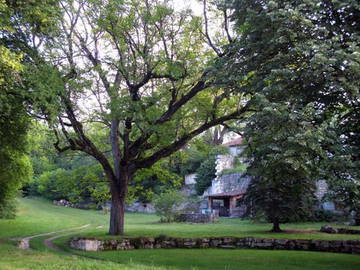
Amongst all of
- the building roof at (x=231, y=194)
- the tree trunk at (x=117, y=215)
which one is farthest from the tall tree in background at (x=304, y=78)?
the building roof at (x=231, y=194)

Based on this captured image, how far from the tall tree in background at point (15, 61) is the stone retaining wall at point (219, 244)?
5708mm

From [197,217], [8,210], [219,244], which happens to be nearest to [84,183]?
[219,244]

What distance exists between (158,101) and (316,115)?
31.5 ft

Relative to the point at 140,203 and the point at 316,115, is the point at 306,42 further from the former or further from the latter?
the point at 140,203

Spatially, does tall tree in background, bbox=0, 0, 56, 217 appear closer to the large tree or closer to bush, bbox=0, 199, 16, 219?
the large tree

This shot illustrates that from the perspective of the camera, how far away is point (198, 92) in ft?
61.4

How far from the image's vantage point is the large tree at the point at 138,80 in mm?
16594

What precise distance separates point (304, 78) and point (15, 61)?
24.8 ft

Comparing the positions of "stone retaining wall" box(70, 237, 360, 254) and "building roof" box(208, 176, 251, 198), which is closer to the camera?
"stone retaining wall" box(70, 237, 360, 254)

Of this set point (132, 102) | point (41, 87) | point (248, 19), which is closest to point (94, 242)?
point (132, 102)

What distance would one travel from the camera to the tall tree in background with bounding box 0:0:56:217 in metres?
11.3

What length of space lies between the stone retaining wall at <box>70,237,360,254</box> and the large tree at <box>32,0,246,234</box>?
2.23 m

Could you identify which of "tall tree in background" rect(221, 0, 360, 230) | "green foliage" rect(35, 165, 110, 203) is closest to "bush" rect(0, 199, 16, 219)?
"green foliage" rect(35, 165, 110, 203)

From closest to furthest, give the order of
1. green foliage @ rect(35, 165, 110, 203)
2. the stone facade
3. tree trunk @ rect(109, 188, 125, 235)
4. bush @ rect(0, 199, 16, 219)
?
tree trunk @ rect(109, 188, 125, 235) → green foliage @ rect(35, 165, 110, 203) → bush @ rect(0, 199, 16, 219) → the stone facade
